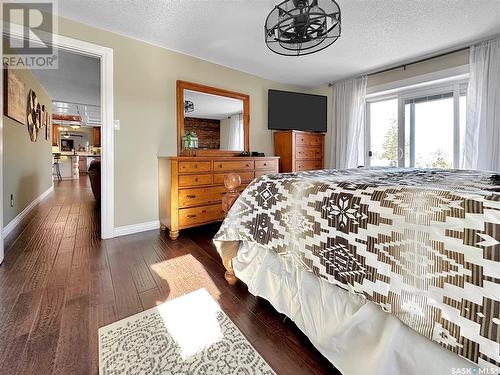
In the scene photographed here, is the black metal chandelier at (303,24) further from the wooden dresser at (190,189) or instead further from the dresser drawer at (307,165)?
the dresser drawer at (307,165)

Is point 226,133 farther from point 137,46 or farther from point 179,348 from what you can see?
point 179,348

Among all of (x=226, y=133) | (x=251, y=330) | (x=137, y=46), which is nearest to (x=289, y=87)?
(x=226, y=133)

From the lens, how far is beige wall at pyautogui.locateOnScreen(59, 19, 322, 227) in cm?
269

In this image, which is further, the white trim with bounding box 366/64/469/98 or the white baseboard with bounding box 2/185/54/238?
the white trim with bounding box 366/64/469/98

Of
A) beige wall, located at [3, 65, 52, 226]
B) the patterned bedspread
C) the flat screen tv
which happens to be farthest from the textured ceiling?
the patterned bedspread

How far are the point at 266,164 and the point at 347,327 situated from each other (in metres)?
2.72

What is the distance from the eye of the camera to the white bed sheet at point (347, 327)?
2.44ft

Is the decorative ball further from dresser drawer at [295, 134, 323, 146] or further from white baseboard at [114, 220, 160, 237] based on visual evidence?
dresser drawer at [295, 134, 323, 146]

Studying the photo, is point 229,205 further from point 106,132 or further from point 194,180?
point 106,132

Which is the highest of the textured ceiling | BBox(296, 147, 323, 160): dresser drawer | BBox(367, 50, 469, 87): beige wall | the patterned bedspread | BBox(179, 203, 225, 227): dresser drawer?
the textured ceiling

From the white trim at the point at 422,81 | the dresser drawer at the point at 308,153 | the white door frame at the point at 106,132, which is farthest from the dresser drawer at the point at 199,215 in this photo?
the white trim at the point at 422,81

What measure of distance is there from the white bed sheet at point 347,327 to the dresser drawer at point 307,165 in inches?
116

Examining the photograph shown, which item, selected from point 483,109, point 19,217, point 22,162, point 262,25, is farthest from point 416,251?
point 22,162

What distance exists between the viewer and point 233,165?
10.2 ft
